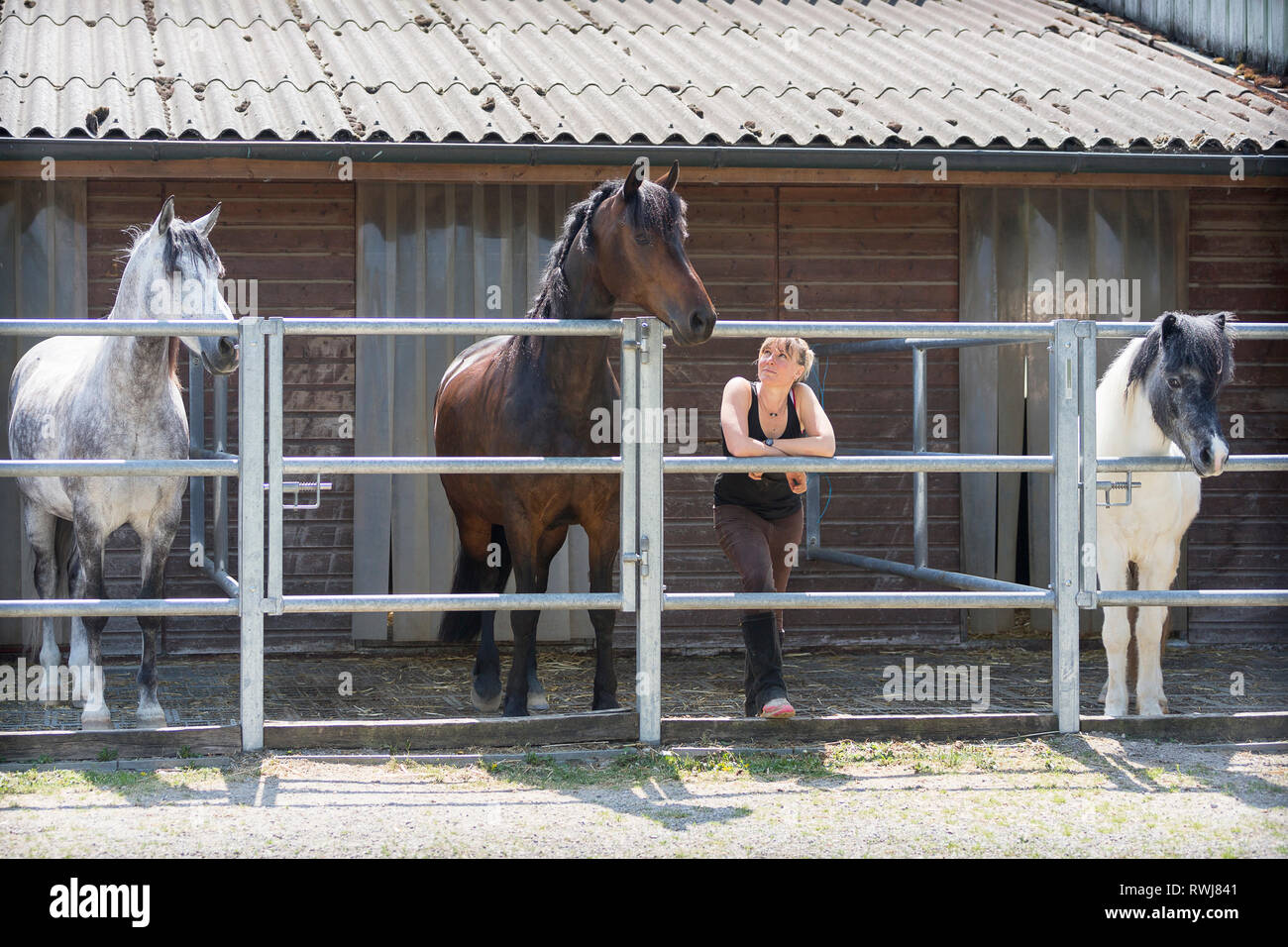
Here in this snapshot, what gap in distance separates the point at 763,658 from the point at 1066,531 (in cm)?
128

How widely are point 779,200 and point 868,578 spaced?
7.34 ft

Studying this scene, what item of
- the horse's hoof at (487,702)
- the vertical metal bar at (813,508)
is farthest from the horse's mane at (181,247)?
the vertical metal bar at (813,508)

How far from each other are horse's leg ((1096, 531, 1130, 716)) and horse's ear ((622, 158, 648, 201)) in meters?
2.37

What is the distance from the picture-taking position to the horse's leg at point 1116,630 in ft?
18.3

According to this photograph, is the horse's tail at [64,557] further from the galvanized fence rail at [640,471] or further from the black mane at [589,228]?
the black mane at [589,228]

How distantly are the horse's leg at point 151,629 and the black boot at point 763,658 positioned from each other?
2308 millimetres

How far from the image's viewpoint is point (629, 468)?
5051 millimetres

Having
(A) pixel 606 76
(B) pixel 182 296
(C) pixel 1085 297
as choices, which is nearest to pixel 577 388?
(B) pixel 182 296

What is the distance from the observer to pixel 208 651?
24.1 feet

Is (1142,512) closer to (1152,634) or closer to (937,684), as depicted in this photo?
(1152,634)

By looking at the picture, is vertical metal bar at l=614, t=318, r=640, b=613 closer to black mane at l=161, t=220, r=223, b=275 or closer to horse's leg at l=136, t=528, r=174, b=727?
black mane at l=161, t=220, r=223, b=275

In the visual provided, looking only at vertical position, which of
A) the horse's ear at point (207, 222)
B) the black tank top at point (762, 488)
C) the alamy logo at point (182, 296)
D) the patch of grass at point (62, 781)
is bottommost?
the patch of grass at point (62, 781)

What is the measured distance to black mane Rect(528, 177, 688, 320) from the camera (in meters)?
5.07
